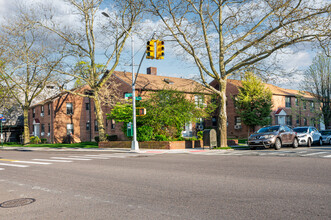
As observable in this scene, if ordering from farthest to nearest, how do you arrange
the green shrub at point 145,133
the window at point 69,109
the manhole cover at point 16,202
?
the window at point 69,109 < the green shrub at point 145,133 < the manhole cover at point 16,202

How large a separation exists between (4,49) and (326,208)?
3337cm

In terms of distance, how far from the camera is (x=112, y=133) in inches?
1510

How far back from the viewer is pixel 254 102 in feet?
121

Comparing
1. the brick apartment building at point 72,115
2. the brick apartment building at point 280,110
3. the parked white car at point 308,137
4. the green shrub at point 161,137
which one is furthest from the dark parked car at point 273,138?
the brick apartment building at point 72,115

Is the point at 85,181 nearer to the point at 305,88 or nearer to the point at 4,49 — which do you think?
the point at 4,49

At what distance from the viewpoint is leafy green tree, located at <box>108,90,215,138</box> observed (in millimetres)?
24172

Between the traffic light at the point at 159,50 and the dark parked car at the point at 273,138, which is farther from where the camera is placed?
the dark parked car at the point at 273,138

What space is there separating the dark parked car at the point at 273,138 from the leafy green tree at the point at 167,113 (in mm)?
6148

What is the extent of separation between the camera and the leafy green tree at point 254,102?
36.5 meters

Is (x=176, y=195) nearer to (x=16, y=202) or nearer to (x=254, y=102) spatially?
(x=16, y=202)

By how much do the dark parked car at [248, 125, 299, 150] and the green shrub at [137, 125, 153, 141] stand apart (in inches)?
329

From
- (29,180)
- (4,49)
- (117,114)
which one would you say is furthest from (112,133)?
(29,180)

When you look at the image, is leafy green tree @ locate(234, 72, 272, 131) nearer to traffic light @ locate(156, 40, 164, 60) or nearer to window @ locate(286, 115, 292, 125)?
window @ locate(286, 115, 292, 125)

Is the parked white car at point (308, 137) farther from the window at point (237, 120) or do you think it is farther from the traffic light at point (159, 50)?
the window at point (237, 120)
